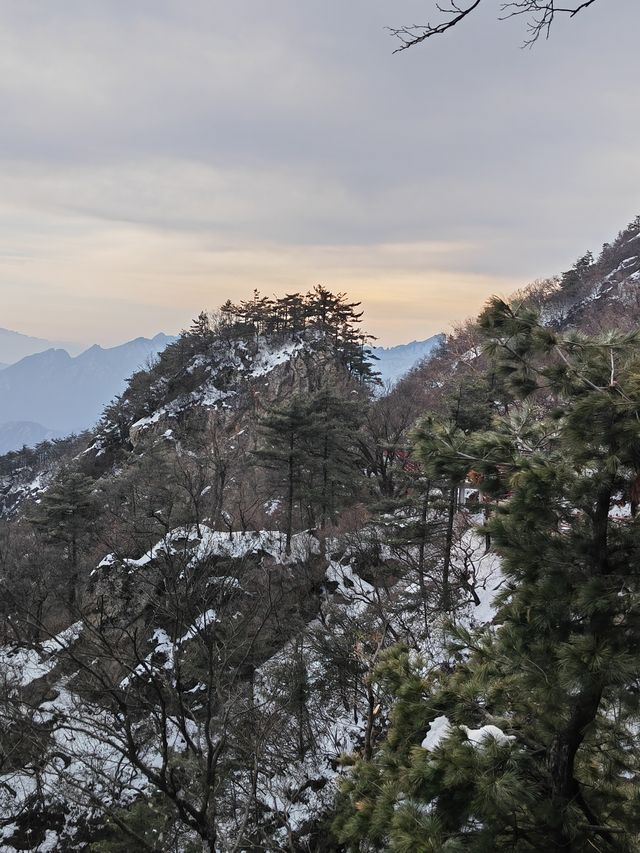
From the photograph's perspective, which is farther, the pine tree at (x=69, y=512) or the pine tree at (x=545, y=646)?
the pine tree at (x=69, y=512)

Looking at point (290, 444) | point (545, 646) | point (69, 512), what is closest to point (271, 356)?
point (69, 512)

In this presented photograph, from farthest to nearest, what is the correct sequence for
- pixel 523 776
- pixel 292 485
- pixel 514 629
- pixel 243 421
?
pixel 243 421, pixel 292 485, pixel 523 776, pixel 514 629

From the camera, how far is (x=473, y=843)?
128 inches

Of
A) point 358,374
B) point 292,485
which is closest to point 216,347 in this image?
point 358,374

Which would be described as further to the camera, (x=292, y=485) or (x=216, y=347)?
(x=216, y=347)

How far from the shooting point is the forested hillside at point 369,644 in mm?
3355

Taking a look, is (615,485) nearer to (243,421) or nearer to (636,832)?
(636,832)

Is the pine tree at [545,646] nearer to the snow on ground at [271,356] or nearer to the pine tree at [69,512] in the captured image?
the pine tree at [69,512]

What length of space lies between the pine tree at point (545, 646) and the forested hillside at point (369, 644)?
0.06 feet

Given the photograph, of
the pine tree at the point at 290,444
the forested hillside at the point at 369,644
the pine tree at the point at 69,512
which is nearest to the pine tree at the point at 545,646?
the forested hillside at the point at 369,644

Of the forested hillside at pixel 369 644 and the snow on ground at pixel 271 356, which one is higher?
the snow on ground at pixel 271 356

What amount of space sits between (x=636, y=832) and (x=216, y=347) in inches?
2504

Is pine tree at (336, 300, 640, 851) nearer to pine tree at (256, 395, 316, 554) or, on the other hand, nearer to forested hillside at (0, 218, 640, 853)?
forested hillside at (0, 218, 640, 853)

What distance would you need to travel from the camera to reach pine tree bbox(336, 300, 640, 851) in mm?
3150
